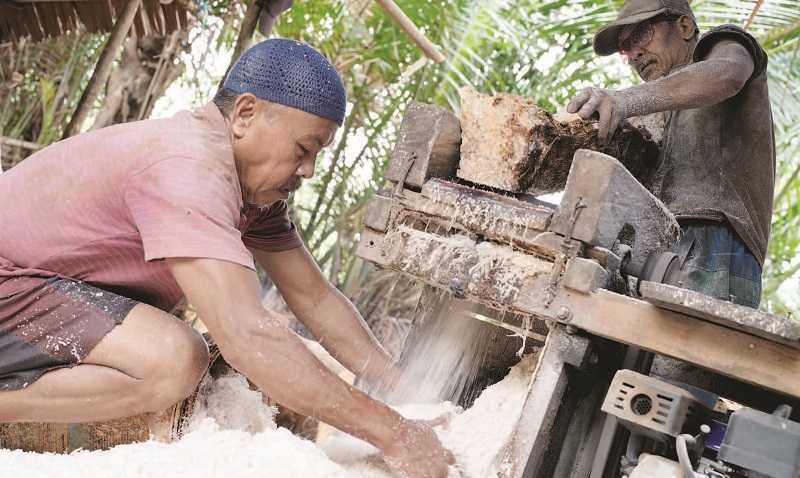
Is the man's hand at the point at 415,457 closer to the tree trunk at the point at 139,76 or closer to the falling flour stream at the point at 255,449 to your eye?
the falling flour stream at the point at 255,449

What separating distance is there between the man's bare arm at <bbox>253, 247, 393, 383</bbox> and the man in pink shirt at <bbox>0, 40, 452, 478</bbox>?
54 cm

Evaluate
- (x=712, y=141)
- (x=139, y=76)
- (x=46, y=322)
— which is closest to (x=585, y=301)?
(x=712, y=141)

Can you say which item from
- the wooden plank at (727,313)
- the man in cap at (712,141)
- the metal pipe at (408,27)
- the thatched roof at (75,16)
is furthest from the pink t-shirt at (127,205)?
the thatched roof at (75,16)

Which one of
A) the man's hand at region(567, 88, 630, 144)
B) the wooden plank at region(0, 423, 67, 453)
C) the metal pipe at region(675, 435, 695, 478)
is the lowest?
the wooden plank at region(0, 423, 67, 453)

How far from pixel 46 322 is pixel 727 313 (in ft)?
5.57

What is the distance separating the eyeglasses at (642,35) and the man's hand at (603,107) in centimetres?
63

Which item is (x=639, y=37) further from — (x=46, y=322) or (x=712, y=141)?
(x=46, y=322)

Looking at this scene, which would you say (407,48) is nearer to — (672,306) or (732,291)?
(732,291)

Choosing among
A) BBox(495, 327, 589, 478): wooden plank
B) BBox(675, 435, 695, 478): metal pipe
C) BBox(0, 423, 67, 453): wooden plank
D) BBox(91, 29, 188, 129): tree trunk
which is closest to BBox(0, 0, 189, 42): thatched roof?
BBox(91, 29, 188, 129): tree trunk

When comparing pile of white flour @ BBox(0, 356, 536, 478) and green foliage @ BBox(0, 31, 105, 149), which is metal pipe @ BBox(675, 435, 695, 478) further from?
green foliage @ BBox(0, 31, 105, 149)

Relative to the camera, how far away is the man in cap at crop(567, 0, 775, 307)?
2.35m

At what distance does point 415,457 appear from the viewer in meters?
1.88

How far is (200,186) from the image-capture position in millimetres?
1899

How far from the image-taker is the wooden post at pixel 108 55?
3.96m
